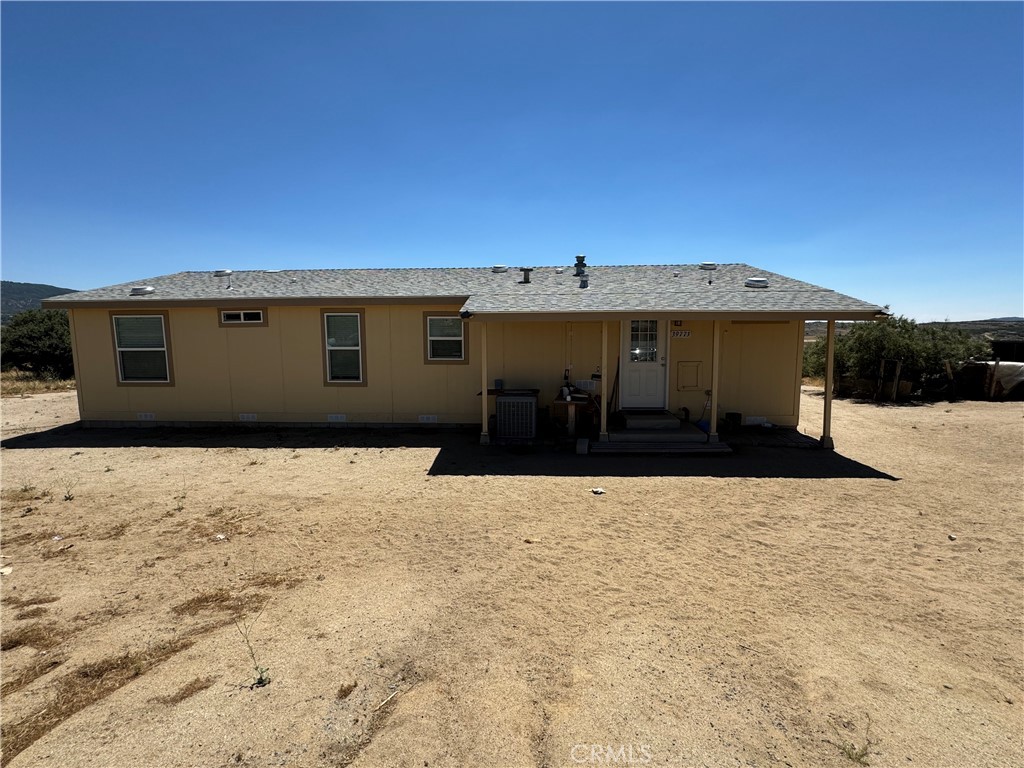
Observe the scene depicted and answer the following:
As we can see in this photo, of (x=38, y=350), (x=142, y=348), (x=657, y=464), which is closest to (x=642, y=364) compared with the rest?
(x=657, y=464)

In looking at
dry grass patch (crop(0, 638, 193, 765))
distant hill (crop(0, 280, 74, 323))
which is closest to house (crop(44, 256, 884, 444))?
dry grass patch (crop(0, 638, 193, 765))

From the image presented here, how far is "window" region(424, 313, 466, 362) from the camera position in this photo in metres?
9.73

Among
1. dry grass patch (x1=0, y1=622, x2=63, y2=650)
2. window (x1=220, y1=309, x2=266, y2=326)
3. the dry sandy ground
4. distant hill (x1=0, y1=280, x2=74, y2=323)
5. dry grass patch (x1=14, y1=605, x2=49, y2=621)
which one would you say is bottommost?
the dry sandy ground

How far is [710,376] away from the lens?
31.7 ft

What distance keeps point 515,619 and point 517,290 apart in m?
7.11

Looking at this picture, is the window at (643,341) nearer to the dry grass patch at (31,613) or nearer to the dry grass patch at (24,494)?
the dry grass patch at (31,613)

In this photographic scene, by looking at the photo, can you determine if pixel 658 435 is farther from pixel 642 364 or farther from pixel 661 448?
pixel 642 364

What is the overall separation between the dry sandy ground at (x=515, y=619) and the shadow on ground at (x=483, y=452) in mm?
294

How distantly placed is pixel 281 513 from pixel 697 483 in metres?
4.98

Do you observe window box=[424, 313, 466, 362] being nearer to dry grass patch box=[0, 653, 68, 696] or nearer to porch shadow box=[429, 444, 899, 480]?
porch shadow box=[429, 444, 899, 480]

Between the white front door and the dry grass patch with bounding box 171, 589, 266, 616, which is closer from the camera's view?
the dry grass patch with bounding box 171, 589, 266, 616

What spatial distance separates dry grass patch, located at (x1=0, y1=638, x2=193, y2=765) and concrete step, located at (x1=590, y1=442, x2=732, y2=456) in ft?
19.8

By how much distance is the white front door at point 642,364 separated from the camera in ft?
31.1

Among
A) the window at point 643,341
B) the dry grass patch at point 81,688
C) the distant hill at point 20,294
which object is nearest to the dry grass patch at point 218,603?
the dry grass patch at point 81,688
